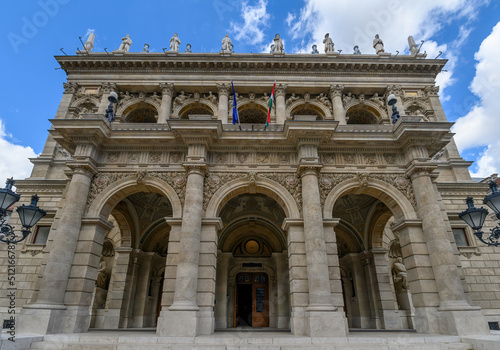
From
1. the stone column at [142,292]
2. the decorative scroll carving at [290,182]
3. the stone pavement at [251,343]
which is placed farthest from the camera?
the stone column at [142,292]

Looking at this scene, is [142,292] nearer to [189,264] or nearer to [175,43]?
[189,264]

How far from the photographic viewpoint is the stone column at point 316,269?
9648 millimetres

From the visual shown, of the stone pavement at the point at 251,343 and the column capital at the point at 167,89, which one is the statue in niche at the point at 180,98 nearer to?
the column capital at the point at 167,89

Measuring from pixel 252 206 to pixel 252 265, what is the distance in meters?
4.02

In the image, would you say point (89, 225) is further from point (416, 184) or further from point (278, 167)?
point (416, 184)

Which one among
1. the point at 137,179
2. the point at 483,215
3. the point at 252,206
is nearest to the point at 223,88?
the point at 252,206

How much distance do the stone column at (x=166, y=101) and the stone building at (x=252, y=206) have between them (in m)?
0.09

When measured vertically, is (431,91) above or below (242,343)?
above

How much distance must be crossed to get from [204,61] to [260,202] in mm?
11353

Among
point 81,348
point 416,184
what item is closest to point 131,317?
point 81,348

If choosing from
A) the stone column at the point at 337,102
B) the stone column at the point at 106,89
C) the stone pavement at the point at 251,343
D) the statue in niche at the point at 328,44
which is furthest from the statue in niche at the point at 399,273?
the stone column at the point at 106,89

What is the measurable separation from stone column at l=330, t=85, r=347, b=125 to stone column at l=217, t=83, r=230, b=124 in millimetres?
7415

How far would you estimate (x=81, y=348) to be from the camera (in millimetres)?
8336

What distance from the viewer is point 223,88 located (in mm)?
20469
